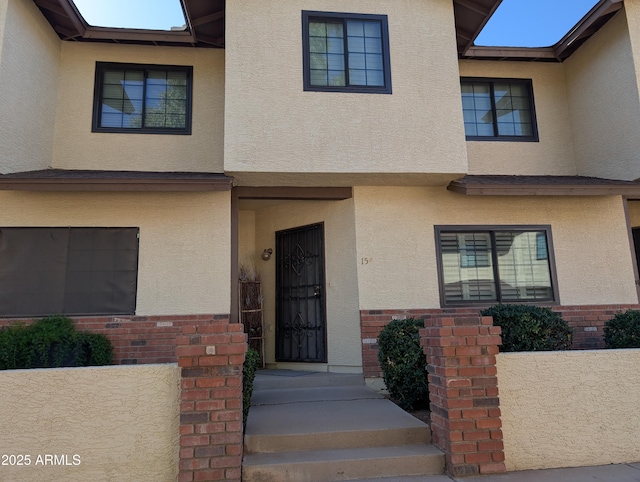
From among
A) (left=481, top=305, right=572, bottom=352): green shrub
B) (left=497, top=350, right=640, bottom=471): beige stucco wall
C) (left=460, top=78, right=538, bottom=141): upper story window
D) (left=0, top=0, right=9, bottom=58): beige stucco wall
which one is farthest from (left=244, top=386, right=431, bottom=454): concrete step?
(left=0, top=0, right=9, bottom=58): beige stucco wall

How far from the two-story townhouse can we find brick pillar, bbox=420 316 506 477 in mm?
3068

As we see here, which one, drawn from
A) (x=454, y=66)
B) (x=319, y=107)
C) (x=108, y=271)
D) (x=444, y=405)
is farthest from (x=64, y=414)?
(x=454, y=66)

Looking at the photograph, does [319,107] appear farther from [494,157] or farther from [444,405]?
[444,405]

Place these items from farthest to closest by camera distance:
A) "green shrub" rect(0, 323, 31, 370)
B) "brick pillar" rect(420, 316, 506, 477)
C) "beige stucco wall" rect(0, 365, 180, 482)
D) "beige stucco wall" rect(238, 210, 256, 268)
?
"beige stucco wall" rect(238, 210, 256, 268), "green shrub" rect(0, 323, 31, 370), "brick pillar" rect(420, 316, 506, 477), "beige stucco wall" rect(0, 365, 180, 482)

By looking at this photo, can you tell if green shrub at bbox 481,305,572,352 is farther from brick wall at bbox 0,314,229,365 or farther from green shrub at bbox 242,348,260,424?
brick wall at bbox 0,314,229,365

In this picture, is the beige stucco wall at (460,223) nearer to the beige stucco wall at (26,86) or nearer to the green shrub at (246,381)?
the green shrub at (246,381)

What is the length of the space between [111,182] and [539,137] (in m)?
7.59

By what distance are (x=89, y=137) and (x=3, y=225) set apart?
1.97 metres

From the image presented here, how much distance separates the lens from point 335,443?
450 cm

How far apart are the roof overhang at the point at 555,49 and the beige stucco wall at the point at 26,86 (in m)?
7.24

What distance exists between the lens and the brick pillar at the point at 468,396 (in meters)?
4.04

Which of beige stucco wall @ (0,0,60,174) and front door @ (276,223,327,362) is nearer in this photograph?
beige stucco wall @ (0,0,60,174)

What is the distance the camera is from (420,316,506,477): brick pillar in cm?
404

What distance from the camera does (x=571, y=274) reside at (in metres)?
7.95
